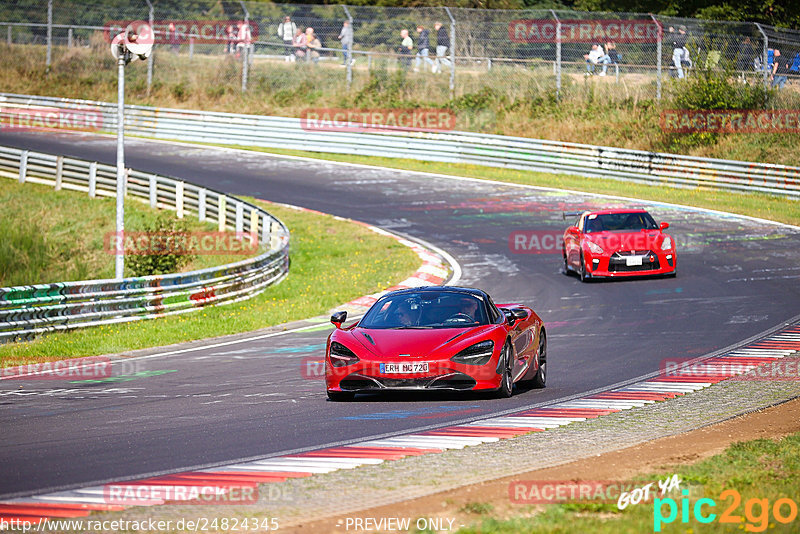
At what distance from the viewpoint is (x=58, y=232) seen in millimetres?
32344

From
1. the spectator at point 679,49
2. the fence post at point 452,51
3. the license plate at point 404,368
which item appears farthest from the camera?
the fence post at point 452,51

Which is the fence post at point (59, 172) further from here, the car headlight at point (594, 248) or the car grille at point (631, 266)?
the car grille at point (631, 266)

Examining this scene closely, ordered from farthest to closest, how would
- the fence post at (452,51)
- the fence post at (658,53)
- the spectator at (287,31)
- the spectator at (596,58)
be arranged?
1. the spectator at (287,31)
2. the fence post at (452,51)
3. the spectator at (596,58)
4. the fence post at (658,53)

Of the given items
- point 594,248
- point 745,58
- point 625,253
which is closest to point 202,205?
point 594,248

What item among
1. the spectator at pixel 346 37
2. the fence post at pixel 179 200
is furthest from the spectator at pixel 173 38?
the fence post at pixel 179 200

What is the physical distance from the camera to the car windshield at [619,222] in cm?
2322

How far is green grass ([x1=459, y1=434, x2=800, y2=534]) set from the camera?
6262mm

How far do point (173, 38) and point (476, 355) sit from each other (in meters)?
37.6

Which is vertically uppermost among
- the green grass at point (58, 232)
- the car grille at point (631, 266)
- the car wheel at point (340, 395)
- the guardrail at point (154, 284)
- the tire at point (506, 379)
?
the tire at point (506, 379)

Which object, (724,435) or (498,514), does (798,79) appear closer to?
(724,435)

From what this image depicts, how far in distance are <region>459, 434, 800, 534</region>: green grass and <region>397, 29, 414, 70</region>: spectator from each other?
35.0 m

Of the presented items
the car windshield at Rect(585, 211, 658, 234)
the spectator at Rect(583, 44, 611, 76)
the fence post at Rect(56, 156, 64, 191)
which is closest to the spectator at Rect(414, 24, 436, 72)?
the spectator at Rect(583, 44, 611, 76)

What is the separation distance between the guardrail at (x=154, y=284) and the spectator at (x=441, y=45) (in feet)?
42.0

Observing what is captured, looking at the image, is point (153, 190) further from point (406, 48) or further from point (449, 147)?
point (406, 48)
